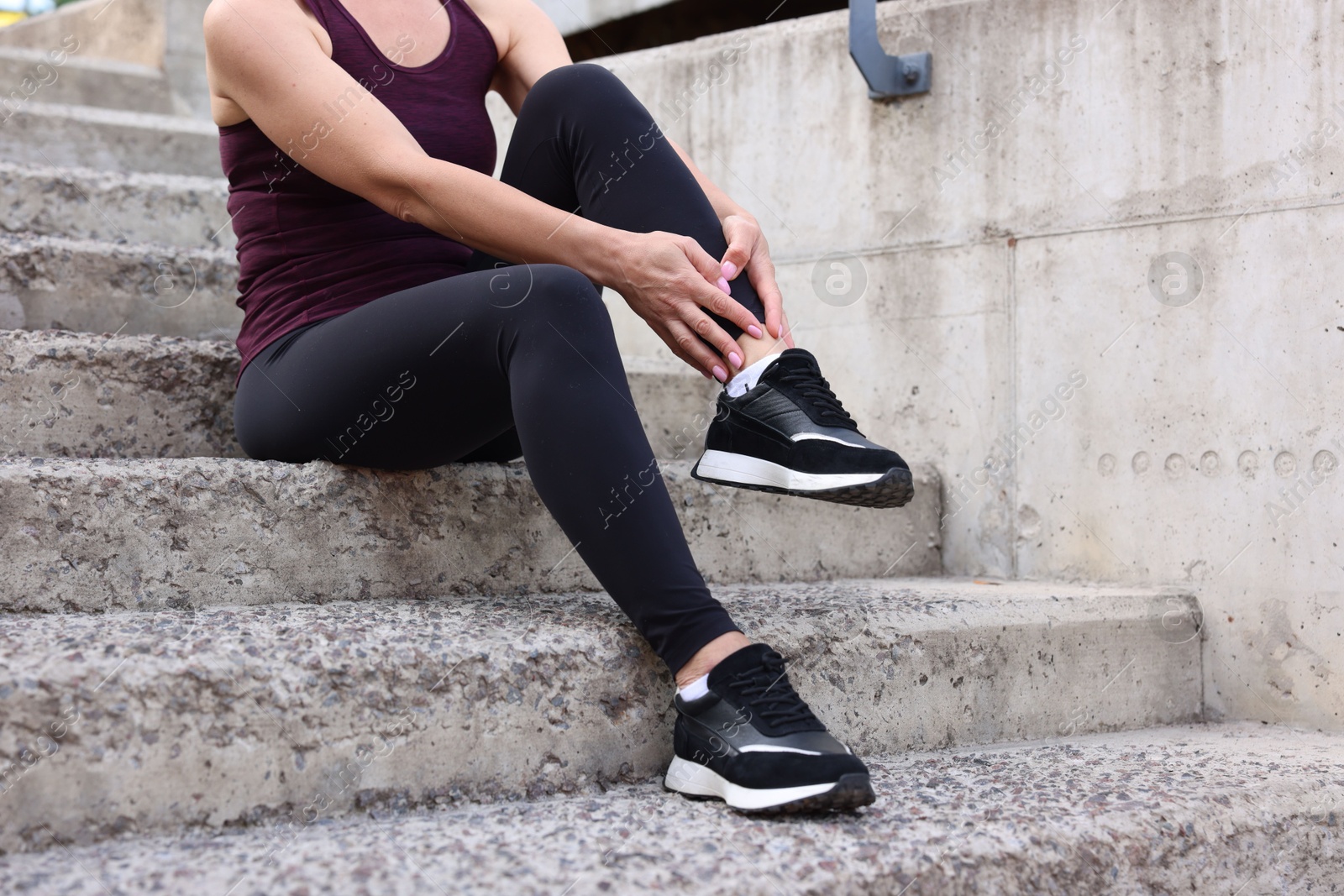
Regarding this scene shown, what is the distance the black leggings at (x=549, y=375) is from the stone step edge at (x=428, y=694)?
140mm

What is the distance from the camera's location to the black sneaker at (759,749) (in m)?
1.16

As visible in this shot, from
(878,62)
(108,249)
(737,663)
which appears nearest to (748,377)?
(737,663)

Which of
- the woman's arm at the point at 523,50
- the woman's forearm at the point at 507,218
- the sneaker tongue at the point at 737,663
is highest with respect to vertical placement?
A: the woman's arm at the point at 523,50

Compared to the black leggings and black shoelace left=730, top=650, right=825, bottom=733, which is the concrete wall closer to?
the black leggings

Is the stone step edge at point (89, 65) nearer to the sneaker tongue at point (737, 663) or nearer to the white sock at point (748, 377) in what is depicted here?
the white sock at point (748, 377)

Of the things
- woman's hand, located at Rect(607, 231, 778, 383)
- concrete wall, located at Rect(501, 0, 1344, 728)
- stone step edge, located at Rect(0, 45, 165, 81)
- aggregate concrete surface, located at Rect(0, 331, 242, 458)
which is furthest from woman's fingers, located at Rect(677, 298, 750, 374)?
stone step edge, located at Rect(0, 45, 165, 81)

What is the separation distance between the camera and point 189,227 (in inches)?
92.1

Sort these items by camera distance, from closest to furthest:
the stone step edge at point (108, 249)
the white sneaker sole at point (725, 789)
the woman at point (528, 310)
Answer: the white sneaker sole at point (725, 789) < the woman at point (528, 310) < the stone step edge at point (108, 249)

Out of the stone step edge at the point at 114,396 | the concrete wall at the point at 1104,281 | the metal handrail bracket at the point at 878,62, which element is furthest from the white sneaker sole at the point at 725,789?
the metal handrail bracket at the point at 878,62

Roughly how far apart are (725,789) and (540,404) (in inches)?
19.1

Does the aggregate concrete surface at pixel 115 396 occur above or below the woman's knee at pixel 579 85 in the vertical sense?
below

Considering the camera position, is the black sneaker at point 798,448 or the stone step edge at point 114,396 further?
the stone step edge at point 114,396

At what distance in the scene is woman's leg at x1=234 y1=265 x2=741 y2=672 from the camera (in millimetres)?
1255

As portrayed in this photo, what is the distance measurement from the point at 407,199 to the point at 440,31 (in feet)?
1.55
